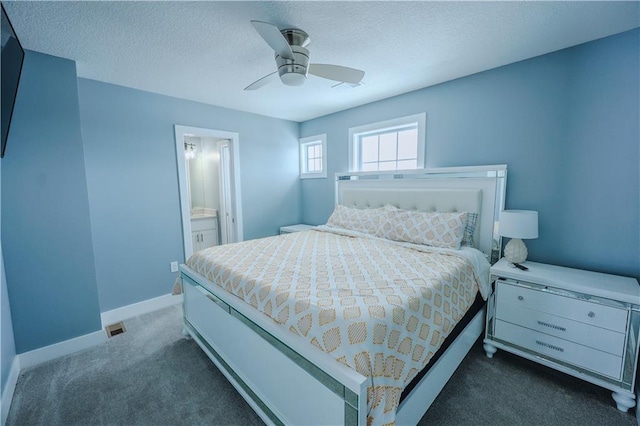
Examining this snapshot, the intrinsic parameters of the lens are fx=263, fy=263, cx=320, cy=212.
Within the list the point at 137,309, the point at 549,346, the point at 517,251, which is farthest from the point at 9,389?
the point at 517,251

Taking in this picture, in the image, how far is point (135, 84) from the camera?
8.99 feet

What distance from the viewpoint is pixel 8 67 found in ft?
5.02

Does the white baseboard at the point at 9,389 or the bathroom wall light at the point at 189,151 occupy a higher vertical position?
the bathroom wall light at the point at 189,151

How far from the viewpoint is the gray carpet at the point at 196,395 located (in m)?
1.59

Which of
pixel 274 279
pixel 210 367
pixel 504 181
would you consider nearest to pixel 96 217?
pixel 210 367

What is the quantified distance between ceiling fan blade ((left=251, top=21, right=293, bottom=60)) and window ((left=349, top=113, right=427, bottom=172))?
1.89 metres

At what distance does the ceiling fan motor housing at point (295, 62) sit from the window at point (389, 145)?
1.74m

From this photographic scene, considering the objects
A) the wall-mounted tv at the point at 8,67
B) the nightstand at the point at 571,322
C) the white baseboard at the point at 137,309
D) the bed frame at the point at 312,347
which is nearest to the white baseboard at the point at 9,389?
the white baseboard at the point at 137,309

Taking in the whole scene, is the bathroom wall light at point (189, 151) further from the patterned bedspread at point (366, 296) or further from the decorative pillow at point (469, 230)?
the decorative pillow at point (469, 230)

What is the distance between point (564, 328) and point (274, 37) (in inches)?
105

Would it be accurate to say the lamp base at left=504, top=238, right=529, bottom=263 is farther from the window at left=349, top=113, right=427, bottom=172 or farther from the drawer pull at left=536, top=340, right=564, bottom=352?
the window at left=349, top=113, right=427, bottom=172

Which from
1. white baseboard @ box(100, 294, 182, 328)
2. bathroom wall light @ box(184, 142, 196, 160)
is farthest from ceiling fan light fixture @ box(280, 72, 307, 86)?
bathroom wall light @ box(184, 142, 196, 160)

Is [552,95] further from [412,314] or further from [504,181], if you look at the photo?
[412,314]

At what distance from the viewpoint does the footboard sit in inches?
43.1
